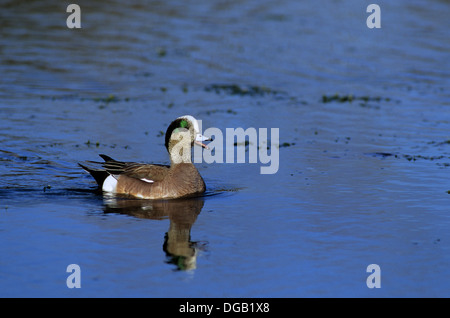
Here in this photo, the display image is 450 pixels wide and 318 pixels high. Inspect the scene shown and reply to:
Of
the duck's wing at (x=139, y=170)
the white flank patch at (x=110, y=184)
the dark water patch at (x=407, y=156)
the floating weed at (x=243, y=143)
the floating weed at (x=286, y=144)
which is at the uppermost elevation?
the floating weed at (x=243, y=143)

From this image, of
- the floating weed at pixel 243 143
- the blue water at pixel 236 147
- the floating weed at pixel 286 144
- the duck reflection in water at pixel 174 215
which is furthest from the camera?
the floating weed at pixel 243 143

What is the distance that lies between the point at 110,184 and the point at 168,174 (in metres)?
0.83

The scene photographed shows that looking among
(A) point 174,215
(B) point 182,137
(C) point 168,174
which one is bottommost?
(A) point 174,215

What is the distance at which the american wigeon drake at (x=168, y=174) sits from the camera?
10641 mm

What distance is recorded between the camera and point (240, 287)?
7.32m

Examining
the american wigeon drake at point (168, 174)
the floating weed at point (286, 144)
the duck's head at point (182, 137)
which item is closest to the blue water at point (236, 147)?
the floating weed at point (286, 144)

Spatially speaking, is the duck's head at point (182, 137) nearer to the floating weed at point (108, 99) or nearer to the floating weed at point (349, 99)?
the floating weed at point (108, 99)

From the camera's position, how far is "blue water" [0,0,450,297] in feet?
25.5

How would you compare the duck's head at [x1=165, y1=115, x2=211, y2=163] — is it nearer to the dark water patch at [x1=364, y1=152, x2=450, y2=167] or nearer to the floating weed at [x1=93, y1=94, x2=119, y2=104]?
the dark water patch at [x1=364, y1=152, x2=450, y2=167]

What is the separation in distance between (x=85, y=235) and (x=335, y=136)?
21.6ft

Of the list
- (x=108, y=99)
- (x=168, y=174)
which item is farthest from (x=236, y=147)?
(x=108, y=99)

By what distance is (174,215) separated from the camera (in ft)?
32.2

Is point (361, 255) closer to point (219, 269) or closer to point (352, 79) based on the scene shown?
point (219, 269)

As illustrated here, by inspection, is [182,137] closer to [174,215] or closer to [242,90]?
[174,215]
